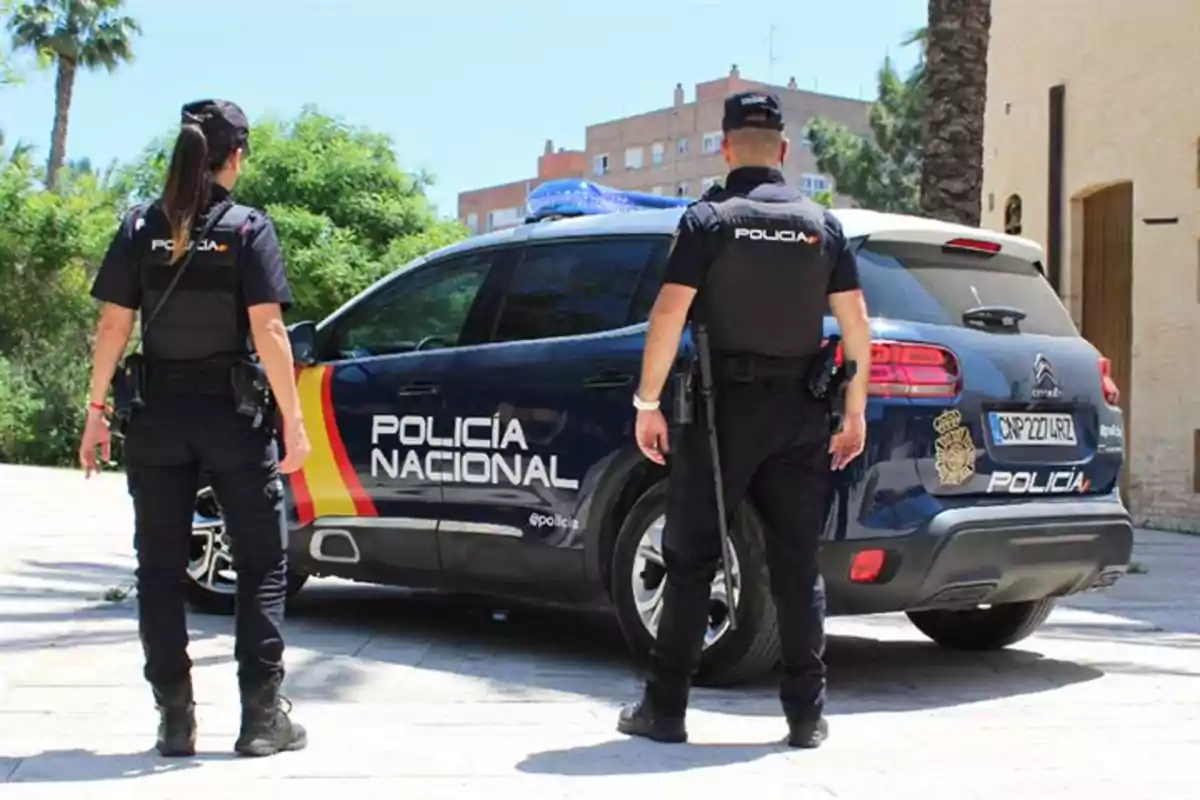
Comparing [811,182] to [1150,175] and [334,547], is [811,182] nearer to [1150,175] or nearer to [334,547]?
[1150,175]

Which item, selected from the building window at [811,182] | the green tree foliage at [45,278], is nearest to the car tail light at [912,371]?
the green tree foliage at [45,278]

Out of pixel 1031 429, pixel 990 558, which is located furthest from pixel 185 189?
pixel 1031 429

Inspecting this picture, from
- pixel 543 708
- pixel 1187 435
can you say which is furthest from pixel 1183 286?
pixel 543 708

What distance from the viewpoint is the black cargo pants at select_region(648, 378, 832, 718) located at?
508 cm

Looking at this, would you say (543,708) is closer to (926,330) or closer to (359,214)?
(926,330)

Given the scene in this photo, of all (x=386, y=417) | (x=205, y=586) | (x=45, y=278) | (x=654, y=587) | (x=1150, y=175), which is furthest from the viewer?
(x=45, y=278)

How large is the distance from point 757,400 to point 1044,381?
5.59ft

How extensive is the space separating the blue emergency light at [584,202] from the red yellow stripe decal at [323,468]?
1209 millimetres

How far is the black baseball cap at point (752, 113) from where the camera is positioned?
205 inches

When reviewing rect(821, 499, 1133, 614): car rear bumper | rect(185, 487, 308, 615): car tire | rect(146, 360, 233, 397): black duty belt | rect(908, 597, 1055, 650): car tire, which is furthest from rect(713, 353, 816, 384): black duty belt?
rect(185, 487, 308, 615): car tire

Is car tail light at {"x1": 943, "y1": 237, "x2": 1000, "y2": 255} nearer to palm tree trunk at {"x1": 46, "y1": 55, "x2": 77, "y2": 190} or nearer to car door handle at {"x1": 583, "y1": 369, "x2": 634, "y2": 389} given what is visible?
car door handle at {"x1": 583, "y1": 369, "x2": 634, "y2": 389}

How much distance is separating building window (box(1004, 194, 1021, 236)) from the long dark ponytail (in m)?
16.5

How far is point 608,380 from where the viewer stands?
6.41 m

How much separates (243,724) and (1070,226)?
15.5 meters
